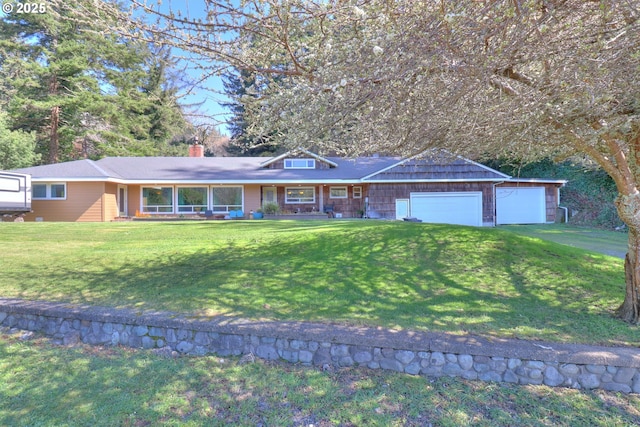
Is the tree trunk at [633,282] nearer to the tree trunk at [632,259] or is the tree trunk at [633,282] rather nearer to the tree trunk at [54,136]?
the tree trunk at [632,259]

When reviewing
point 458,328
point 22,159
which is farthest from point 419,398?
point 22,159

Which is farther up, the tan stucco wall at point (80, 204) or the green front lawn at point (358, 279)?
the tan stucco wall at point (80, 204)

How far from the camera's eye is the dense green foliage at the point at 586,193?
1612 cm

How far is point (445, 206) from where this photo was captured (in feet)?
58.4

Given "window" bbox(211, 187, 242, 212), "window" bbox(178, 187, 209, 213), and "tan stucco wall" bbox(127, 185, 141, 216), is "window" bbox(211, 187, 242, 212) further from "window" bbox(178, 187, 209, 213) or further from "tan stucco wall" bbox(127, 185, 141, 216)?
"tan stucco wall" bbox(127, 185, 141, 216)

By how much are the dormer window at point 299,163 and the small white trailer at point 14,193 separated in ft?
39.5

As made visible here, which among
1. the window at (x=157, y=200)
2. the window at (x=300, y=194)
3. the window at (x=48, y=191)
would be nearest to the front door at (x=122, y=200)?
the window at (x=157, y=200)

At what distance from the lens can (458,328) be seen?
422 centimetres

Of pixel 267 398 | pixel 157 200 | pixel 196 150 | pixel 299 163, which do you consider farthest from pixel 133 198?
pixel 267 398

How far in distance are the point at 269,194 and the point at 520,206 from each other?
537 inches

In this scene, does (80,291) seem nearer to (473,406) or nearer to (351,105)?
(351,105)

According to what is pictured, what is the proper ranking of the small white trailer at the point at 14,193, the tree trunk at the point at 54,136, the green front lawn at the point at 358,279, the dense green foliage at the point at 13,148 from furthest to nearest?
1. the tree trunk at the point at 54,136
2. the dense green foliage at the point at 13,148
3. the small white trailer at the point at 14,193
4. the green front lawn at the point at 358,279

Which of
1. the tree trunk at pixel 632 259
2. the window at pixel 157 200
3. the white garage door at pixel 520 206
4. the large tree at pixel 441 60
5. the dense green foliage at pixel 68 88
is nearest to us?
the large tree at pixel 441 60

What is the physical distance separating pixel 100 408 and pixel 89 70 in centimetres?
2776
